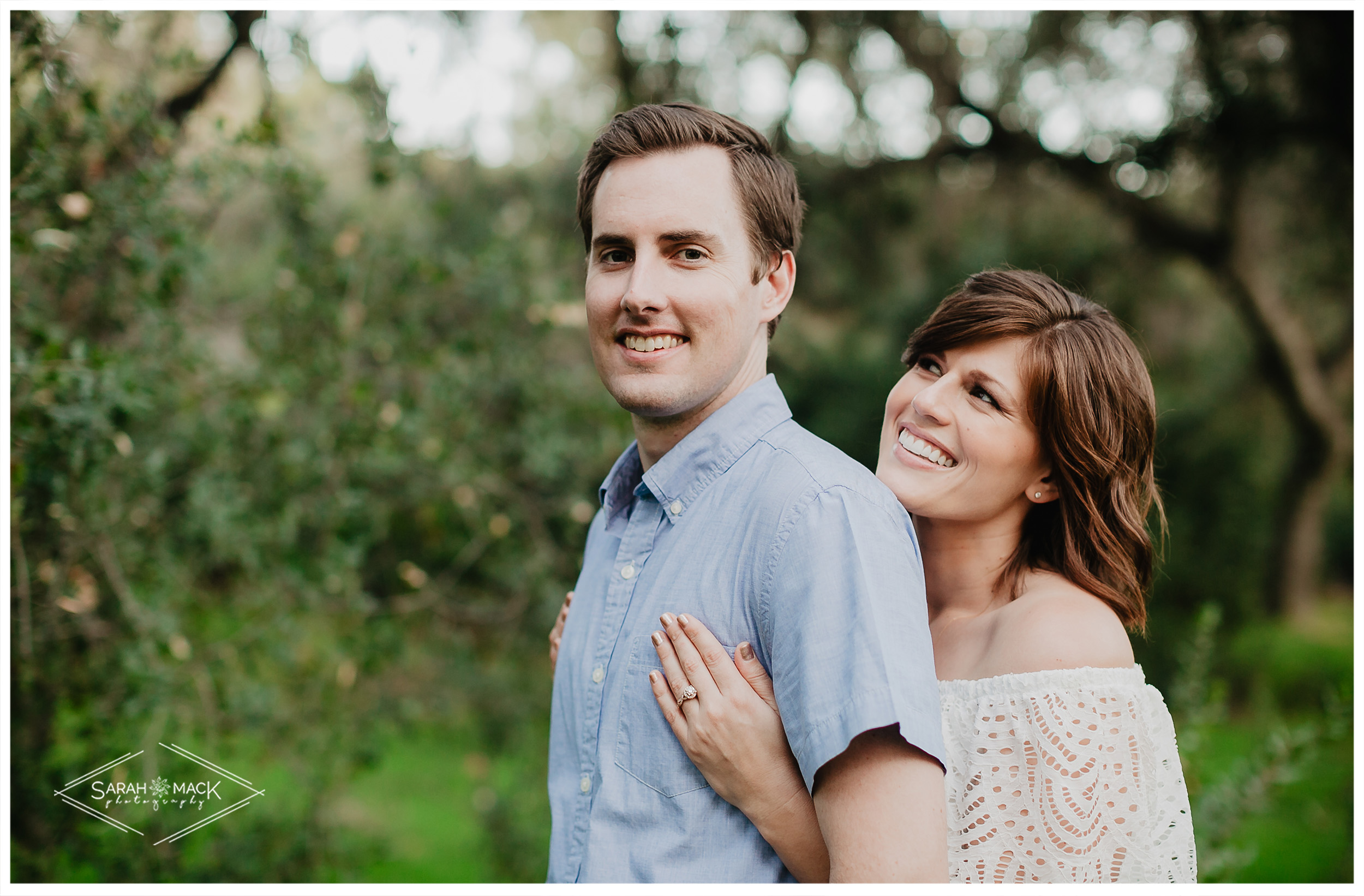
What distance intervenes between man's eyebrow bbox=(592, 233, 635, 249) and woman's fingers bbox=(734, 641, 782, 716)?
84 centimetres

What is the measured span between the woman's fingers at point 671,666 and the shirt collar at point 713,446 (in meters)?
0.28

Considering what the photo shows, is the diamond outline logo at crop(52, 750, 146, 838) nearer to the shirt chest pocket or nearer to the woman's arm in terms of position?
the shirt chest pocket

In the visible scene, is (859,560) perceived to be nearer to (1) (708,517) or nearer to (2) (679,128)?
(1) (708,517)

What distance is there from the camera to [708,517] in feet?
5.40

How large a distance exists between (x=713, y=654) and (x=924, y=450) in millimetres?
795

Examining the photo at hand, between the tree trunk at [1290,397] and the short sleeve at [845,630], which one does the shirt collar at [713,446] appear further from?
the tree trunk at [1290,397]

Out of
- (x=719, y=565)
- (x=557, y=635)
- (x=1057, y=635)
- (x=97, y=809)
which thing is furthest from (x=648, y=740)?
(x=97, y=809)

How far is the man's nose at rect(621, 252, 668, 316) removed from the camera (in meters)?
1.69

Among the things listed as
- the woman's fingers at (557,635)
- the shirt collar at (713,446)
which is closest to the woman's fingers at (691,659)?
the shirt collar at (713,446)

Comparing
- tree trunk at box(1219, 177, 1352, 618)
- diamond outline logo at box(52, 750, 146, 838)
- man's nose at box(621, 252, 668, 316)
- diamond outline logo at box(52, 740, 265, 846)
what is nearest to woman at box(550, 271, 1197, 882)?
man's nose at box(621, 252, 668, 316)

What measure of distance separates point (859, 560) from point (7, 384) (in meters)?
2.37

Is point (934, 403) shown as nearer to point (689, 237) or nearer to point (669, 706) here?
point (689, 237)

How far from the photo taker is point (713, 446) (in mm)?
1726

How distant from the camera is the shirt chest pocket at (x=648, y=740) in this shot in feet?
4.98
